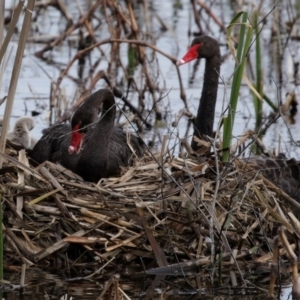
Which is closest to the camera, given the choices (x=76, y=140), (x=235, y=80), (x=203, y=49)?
(x=235, y=80)

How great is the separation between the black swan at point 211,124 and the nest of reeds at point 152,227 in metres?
0.74

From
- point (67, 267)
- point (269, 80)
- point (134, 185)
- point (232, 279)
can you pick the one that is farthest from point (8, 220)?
point (269, 80)

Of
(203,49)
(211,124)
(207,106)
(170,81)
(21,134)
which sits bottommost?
(21,134)

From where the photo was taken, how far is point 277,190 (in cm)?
554

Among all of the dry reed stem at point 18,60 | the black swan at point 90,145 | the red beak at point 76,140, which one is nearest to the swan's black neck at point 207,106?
the black swan at point 90,145

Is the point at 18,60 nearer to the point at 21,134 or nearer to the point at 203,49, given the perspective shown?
the point at 21,134

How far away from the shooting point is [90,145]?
6.21 metres

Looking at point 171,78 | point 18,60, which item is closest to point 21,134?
point 18,60

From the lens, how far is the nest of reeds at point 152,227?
5098 millimetres

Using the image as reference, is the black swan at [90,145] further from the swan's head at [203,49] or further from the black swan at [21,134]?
the swan's head at [203,49]

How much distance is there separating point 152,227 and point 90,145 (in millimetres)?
1113

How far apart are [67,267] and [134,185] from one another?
0.76 meters

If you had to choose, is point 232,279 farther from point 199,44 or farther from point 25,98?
point 25,98

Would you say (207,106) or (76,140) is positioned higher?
(207,106)
